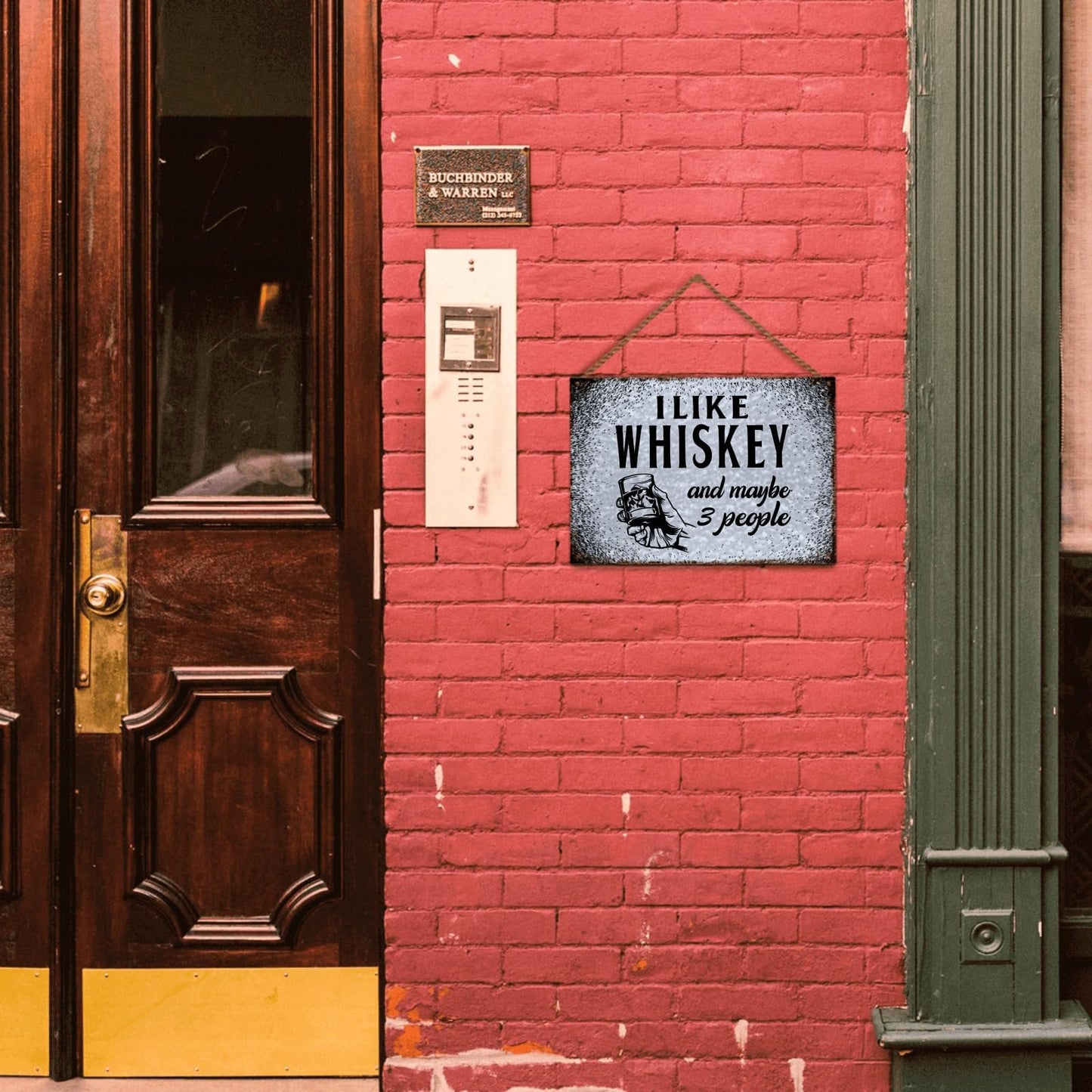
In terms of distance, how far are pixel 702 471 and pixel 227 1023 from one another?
1.88 meters

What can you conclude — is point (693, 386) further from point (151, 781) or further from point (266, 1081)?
point (266, 1081)

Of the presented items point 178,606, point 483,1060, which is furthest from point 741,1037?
point 178,606

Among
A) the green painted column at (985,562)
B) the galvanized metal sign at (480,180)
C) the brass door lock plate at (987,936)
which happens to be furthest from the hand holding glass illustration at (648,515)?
the brass door lock plate at (987,936)

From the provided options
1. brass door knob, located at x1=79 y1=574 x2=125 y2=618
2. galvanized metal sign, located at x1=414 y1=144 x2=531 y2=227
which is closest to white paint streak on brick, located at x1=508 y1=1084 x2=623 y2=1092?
brass door knob, located at x1=79 y1=574 x2=125 y2=618

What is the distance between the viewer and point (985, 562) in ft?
8.75

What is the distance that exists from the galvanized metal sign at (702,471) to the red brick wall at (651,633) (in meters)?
0.05

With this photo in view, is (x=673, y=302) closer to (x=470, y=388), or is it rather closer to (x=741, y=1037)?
(x=470, y=388)

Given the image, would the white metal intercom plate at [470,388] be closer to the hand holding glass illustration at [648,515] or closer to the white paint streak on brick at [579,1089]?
the hand holding glass illustration at [648,515]

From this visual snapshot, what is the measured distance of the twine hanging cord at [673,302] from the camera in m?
2.71

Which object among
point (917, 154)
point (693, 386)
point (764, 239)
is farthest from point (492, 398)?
point (917, 154)

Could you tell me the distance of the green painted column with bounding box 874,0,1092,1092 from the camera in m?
2.64

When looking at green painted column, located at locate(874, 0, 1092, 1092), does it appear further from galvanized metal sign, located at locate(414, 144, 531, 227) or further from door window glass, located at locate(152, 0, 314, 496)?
door window glass, located at locate(152, 0, 314, 496)

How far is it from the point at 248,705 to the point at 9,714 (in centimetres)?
63

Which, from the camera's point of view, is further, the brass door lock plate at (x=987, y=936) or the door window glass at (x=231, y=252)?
the door window glass at (x=231, y=252)
